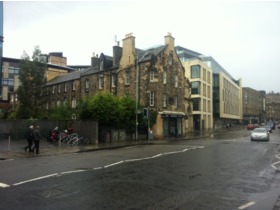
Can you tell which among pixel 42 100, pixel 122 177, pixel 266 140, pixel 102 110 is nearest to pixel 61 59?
pixel 42 100

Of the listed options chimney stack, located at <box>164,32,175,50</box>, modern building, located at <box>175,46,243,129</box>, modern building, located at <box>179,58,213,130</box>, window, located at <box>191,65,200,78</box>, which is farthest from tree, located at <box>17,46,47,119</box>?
modern building, located at <box>175,46,243,129</box>

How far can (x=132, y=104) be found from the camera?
112ft

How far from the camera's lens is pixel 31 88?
141 feet

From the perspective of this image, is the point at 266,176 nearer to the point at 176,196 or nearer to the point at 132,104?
the point at 176,196

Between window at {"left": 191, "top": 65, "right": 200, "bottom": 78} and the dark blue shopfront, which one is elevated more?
window at {"left": 191, "top": 65, "right": 200, "bottom": 78}

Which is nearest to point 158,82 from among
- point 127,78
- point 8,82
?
point 127,78

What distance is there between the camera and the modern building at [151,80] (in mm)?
37875

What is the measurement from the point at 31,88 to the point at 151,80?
16904mm

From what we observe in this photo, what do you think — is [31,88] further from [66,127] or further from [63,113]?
[66,127]

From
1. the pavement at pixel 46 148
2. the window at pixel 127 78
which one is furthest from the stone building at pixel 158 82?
the pavement at pixel 46 148

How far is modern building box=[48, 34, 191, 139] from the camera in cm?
3788

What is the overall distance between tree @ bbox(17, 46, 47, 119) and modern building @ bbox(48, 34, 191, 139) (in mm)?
6591

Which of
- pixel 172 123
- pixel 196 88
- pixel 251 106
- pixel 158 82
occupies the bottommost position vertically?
pixel 172 123

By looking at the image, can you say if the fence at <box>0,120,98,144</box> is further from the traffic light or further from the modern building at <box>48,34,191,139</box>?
the modern building at <box>48,34,191,139</box>
